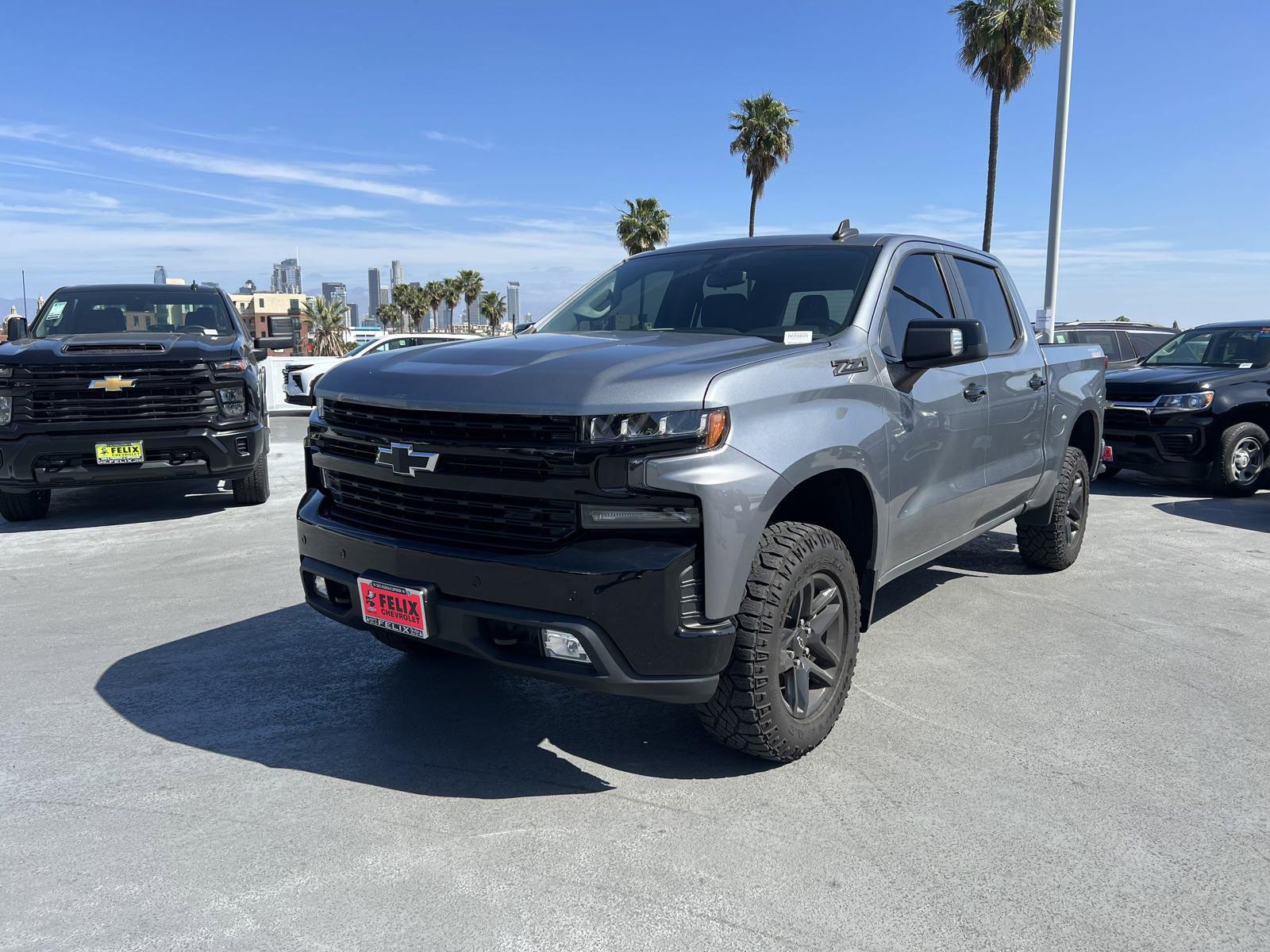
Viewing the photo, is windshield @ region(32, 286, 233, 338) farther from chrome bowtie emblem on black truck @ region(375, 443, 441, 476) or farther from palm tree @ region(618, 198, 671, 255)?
palm tree @ region(618, 198, 671, 255)

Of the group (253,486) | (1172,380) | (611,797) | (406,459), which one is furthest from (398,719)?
(1172,380)

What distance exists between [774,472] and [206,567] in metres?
4.57

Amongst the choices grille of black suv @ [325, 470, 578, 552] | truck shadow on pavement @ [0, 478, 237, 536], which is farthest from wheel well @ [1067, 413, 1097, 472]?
truck shadow on pavement @ [0, 478, 237, 536]

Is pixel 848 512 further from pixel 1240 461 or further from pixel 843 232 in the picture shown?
pixel 1240 461

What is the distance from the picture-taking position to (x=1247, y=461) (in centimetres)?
943

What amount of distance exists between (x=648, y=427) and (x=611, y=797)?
122cm

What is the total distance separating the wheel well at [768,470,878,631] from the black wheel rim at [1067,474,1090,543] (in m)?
2.78

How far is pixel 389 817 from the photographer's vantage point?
3.00m

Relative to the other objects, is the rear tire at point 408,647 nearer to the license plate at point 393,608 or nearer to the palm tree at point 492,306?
the license plate at point 393,608

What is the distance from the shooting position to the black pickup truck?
930 centimetres

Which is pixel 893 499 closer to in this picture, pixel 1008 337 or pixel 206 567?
pixel 1008 337

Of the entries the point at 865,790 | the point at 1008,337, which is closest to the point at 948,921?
the point at 865,790

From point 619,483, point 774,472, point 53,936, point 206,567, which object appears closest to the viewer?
point 53,936

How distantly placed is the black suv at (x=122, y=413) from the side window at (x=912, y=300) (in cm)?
556
